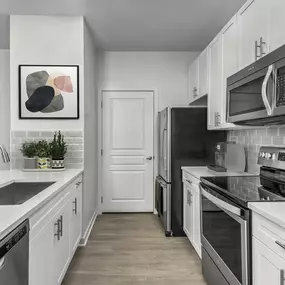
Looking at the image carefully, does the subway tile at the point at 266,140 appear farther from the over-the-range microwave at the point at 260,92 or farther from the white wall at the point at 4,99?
the white wall at the point at 4,99

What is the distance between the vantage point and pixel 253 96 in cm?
217

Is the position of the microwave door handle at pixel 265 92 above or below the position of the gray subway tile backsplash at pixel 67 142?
above

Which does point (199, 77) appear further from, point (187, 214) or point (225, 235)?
point (225, 235)

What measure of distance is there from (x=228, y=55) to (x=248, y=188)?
132 cm

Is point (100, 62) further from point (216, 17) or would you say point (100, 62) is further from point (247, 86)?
point (247, 86)

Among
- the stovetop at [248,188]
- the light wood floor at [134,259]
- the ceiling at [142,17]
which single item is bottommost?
the light wood floor at [134,259]

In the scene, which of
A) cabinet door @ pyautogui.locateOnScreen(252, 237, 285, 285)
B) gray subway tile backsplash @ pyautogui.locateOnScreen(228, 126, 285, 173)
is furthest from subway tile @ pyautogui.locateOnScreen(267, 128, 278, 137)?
cabinet door @ pyautogui.locateOnScreen(252, 237, 285, 285)

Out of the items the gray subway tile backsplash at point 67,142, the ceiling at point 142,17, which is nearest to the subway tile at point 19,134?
the gray subway tile backsplash at point 67,142

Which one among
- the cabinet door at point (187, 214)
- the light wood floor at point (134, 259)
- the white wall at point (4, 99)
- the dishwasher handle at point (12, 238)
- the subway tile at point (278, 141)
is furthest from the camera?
the white wall at point (4, 99)

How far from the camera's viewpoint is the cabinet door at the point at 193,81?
4129mm

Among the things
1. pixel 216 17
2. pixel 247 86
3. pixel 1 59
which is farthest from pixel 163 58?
pixel 247 86

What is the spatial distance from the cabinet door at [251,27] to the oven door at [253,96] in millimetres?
193

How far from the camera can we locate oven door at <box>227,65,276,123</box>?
1.86 meters

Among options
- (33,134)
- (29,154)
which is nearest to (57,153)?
(29,154)
